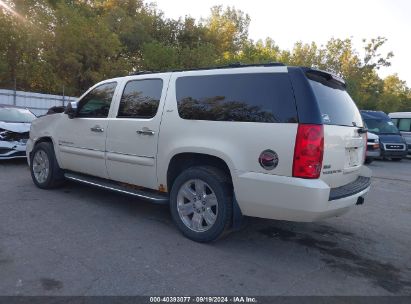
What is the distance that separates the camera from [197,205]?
13.7 ft

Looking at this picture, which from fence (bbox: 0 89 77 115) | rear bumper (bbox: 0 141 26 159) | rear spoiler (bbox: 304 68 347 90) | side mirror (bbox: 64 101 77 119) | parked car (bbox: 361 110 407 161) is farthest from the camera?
fence (bbox: 0 89 77 115)

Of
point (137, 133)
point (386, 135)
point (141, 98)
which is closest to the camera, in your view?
point (137, 133)

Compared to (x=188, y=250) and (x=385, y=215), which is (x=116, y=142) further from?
(x=385, y=215)

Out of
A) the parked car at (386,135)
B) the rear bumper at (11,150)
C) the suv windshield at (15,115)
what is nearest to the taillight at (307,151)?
the rear bumper at (11,150)

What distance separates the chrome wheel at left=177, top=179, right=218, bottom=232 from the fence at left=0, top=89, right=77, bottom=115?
49.9 ft

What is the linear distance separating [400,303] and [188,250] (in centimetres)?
202

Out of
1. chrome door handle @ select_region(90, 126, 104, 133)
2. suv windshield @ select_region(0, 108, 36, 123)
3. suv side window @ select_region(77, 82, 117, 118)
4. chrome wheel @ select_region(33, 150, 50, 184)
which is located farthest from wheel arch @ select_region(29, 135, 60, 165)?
suv windshield @ select_region(0, 108, 36, 123)

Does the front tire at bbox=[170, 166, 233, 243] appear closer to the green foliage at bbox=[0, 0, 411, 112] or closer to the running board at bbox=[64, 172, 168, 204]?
the running board at bbox=[64, 172, 168, 204]

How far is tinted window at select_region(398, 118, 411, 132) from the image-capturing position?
60.0 ft

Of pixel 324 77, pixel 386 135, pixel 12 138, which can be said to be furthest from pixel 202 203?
pixel 386 135

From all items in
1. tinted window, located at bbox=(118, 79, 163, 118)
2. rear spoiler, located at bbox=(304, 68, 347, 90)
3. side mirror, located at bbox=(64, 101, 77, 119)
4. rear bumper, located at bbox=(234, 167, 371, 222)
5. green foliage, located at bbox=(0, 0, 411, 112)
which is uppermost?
green foliage, located at bbox=(0, 0, 411, 112)

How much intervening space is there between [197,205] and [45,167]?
337 cm

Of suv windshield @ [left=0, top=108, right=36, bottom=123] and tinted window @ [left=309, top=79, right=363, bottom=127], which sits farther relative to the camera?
suv windshield @ [left=0, top=108, right=36, bottom=123]

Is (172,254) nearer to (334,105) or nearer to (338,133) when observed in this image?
(338,133)
